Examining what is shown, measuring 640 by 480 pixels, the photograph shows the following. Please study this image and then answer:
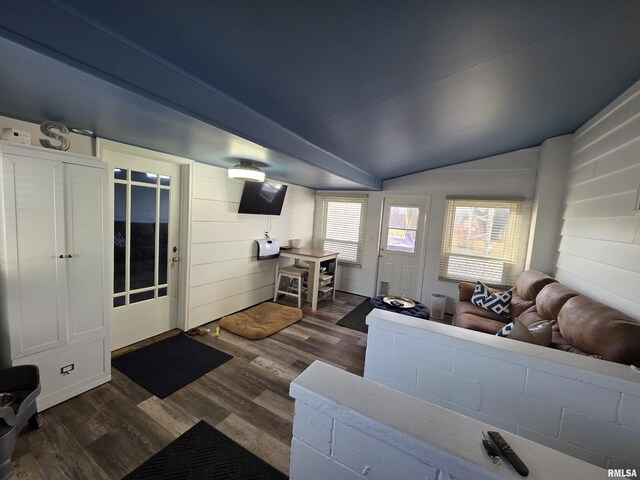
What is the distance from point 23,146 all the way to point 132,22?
4.10ft

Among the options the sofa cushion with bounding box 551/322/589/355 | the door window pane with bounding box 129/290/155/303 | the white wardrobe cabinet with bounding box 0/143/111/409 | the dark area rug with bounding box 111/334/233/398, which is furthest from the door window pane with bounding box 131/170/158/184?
the sofa cushion with bounding box 551/322/589/355

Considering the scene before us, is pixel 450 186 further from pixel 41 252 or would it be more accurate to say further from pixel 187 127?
pixel 41 252

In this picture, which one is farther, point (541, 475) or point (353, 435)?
point (353, 435)

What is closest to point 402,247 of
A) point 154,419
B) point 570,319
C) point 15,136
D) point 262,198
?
point 262,198

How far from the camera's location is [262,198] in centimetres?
372

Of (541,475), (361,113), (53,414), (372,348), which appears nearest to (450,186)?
(361,113)

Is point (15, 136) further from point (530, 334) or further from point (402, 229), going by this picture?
point (402, 229)

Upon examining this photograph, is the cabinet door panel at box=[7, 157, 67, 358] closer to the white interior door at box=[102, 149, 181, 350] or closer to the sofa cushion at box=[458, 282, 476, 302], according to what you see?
the white interior door at box=[102, 149, 181, 350]

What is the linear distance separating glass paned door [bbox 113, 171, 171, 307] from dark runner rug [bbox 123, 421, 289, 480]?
5.21 ft

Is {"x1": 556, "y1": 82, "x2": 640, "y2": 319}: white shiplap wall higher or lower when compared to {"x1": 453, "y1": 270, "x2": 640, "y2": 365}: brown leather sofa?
higher

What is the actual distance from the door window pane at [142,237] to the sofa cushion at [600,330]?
12.0 ft

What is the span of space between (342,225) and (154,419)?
12.8 ft

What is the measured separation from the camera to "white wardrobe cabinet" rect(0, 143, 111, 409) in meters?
1.60

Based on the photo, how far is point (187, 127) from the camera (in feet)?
5.57
